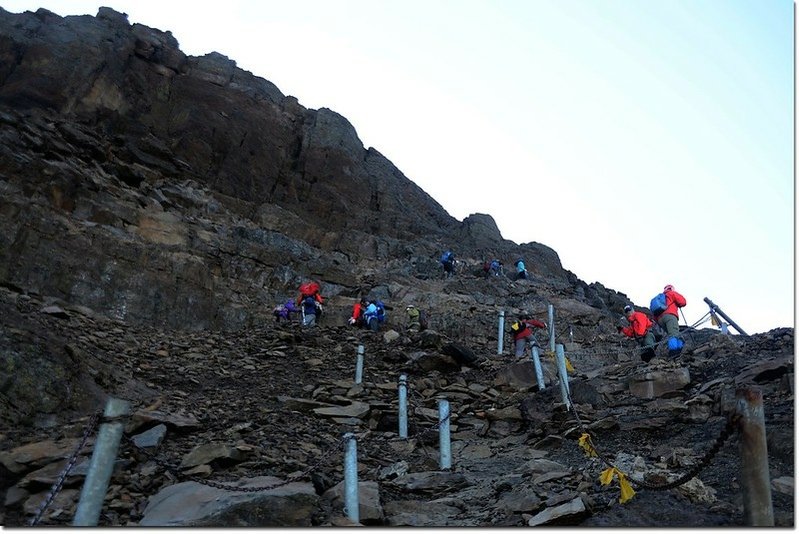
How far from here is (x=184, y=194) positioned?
89.6 feet

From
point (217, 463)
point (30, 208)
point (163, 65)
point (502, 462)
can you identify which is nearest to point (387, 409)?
point (502, 462)

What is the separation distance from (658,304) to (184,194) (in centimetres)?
2113

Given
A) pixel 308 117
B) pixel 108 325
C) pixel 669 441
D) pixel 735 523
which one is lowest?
pixel 735 523

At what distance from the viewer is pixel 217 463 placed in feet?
24.8

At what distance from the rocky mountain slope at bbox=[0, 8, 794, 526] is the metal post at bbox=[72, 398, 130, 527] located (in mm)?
1027

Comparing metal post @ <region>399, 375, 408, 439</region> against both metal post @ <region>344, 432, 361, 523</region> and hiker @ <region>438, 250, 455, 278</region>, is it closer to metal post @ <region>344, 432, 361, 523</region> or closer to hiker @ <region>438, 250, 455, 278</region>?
metal post @ <region>344, 432, 361, 523</region>

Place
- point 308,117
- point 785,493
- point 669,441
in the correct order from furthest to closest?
point 308,117 → point 669,441 → point 785,493

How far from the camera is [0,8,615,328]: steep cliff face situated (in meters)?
18.0

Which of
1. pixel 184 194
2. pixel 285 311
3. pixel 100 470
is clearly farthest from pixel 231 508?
pixel 184 194

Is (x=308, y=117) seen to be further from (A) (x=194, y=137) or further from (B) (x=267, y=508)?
(B) (x=267, y=508)

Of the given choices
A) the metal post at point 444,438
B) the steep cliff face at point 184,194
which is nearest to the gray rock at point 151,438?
the metal post at point 444,438

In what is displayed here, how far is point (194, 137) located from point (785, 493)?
3160 cm

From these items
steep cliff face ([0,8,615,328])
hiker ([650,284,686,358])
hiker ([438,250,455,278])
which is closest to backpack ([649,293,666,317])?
hiker ([650,284,686,358])

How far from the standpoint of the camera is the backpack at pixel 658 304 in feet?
42.6
